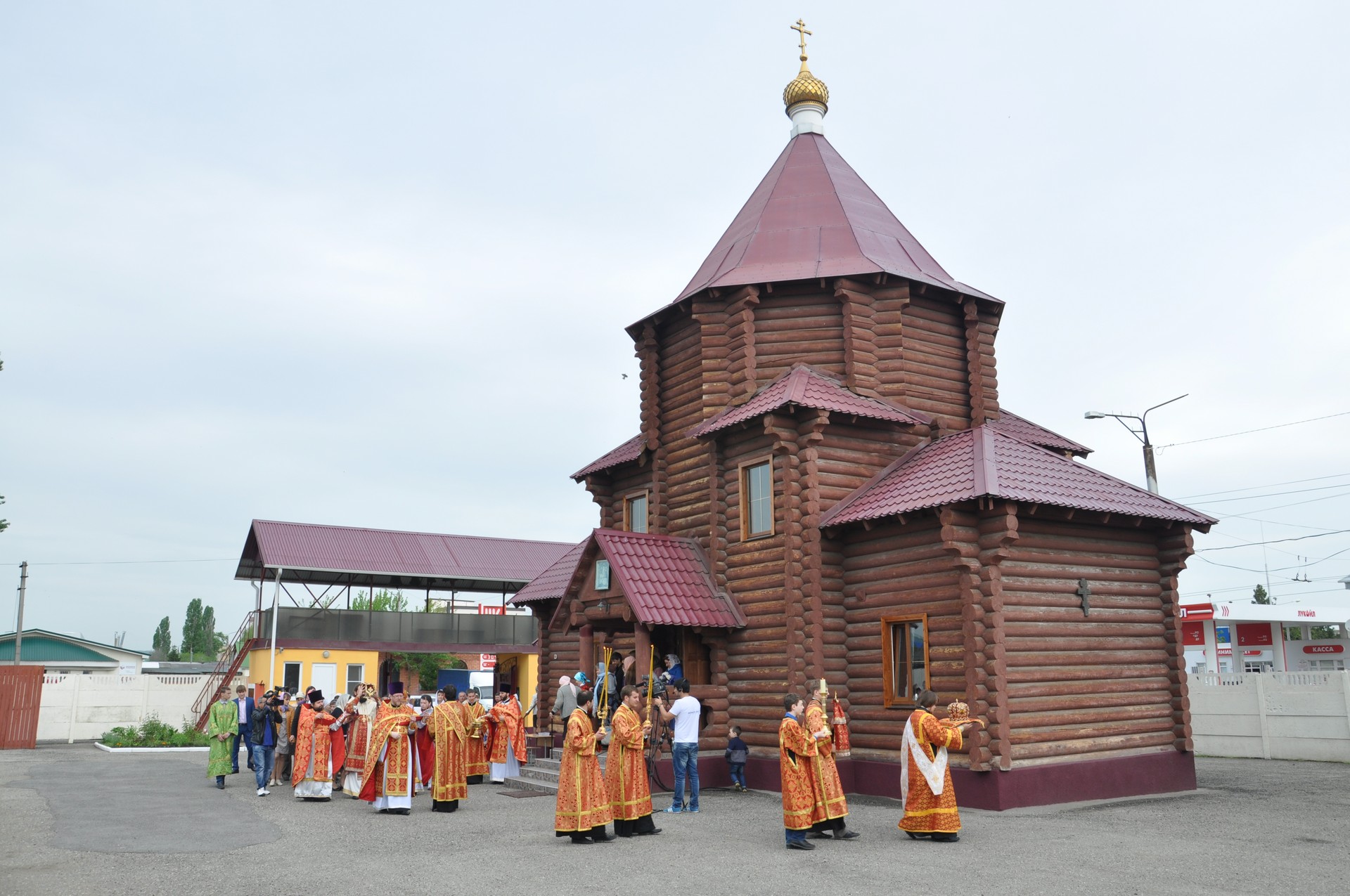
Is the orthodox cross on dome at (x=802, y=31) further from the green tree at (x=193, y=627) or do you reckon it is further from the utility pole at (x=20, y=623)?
the green tree at (x=193, y=627)

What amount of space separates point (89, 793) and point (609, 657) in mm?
8603

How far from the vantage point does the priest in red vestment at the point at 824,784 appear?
10.9 meters

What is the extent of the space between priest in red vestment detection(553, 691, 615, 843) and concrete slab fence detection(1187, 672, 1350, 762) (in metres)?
14.0

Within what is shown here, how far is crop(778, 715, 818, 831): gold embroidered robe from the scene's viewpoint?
35.1 ft

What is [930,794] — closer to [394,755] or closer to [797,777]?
[797,777]

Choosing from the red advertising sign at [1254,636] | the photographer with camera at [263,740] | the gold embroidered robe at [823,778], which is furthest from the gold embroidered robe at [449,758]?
the red advertising sign at [1254,636]

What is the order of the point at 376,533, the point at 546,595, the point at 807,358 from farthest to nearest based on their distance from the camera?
1. the point at 376,533
2. the point at 546,595
3. the point at 807,358

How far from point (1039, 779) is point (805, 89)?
14.7m

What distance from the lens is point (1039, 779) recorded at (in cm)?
1370

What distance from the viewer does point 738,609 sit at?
16656mm

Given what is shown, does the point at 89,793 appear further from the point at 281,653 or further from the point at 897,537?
the point at 281,653

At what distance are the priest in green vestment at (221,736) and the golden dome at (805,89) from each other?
16264mm

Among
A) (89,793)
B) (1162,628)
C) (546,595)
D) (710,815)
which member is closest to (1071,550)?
(1162,628)

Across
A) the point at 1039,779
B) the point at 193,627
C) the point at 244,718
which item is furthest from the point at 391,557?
the point at 193,627
